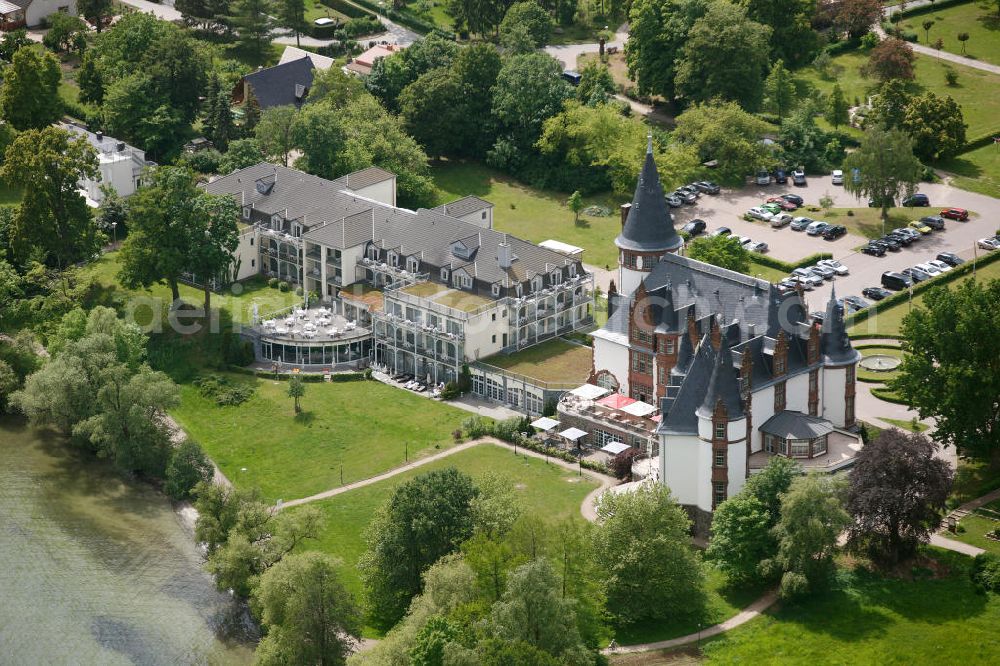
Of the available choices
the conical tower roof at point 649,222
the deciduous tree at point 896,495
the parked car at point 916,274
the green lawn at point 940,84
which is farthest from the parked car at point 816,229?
the deciduous tree at point 896,495

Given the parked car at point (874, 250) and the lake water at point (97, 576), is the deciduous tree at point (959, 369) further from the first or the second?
the lake water at point (97, 576)

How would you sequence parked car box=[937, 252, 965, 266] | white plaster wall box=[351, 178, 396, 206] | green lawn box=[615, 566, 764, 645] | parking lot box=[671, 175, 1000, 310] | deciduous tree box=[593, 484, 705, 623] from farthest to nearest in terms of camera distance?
1. white plaster wall box=[351, 178, 396, 206]
2. parked car box=[937, 252, 965, 266]
3. parking lot box=[671, 175, 1000, 310]
4. deciduous tree box=[593, 484, 705, 623]
5. green lawn box=[615, 566, 764, 645]

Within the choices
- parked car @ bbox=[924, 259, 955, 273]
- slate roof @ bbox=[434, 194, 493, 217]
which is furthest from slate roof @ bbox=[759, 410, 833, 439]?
slate roof @ bbox=[434, 194, 493, 217]

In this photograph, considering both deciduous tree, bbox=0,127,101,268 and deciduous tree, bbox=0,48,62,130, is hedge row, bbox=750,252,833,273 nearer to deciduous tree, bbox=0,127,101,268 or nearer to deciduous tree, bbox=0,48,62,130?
deciduous tree, bbox=0,127,101,268

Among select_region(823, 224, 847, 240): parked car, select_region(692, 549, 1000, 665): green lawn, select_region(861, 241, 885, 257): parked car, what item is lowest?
select_region(692, 549, 1000, 665): green lawn

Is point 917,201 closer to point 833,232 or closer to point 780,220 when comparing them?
point 833,232

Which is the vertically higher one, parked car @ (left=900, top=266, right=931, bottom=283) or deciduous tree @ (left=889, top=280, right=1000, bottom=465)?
deciduous tree @ (left=889, top=280, right=1000, bottom=465)

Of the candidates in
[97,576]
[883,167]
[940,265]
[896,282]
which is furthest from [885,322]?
[97,576]
